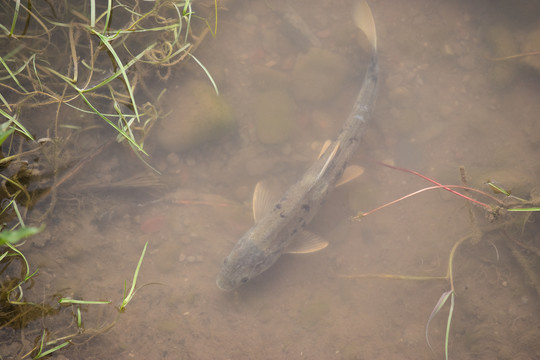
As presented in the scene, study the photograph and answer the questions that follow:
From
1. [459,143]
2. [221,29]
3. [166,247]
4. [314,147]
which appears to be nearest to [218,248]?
[166,247]

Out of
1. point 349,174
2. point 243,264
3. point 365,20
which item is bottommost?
point 243,264

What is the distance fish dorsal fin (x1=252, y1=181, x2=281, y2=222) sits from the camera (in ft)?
14.3

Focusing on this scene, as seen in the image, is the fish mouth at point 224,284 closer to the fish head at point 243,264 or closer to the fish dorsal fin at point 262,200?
the fish head at point 243,264

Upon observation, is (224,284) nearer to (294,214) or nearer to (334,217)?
(294,214)

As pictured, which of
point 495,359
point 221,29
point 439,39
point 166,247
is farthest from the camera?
point 439,39

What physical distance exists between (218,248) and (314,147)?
2269 millimetres

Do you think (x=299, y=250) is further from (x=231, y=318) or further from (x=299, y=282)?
(x=231, y=318)

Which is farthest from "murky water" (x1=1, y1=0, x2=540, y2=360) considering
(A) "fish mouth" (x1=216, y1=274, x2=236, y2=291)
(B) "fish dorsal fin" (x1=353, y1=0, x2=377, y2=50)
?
(B) "fish dorsal fin" (x1=353, y1=0, x2=377, y2=50)

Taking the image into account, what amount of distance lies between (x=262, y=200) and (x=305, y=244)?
866 mm

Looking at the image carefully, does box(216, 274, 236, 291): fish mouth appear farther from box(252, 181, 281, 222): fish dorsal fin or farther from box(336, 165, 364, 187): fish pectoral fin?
box(336, 165, 364, 187): fish pectoral fin

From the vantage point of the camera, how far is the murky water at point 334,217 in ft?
11.7

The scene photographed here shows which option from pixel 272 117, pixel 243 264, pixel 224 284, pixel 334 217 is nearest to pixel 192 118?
pixel 272 117

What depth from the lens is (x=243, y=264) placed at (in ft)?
12.8

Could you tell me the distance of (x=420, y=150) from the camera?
5.18 meters
